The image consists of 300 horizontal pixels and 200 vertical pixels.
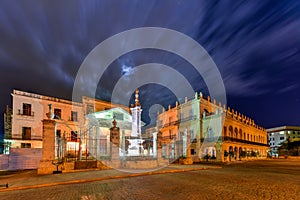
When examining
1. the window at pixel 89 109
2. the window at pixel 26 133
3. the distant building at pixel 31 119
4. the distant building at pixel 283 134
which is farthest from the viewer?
the distant building at pixel 283 134

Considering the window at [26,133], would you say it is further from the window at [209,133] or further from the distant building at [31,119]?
the window at [209,133]

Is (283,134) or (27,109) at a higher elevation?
(27,109)

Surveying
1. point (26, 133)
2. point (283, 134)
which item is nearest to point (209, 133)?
point (26, 133)

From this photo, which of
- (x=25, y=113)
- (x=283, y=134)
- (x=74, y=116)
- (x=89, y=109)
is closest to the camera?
(x=25, y=113)

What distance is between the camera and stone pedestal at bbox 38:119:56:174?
1227 centimetres

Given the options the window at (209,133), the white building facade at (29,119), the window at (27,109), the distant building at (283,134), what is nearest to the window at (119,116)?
the white building facade at (29,119)

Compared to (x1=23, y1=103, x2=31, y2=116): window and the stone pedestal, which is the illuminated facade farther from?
(x1=23, y1=103, x2=31, y2=116): window

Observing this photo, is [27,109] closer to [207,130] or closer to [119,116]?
[119,116]

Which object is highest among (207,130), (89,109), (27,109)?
(89,109)

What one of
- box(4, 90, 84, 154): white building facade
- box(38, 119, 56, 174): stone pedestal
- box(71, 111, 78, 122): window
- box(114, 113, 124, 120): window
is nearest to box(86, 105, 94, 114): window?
box(71, 111, 78, 122): window

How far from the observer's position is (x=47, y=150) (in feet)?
40.3

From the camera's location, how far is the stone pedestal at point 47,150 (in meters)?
12.3

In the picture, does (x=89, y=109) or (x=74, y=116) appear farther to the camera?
Result: (x=89, y=109)

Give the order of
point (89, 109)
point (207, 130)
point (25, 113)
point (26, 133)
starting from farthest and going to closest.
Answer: point (207, 130)
point (89, 109)
point (25, 113)
point (26, 133)
